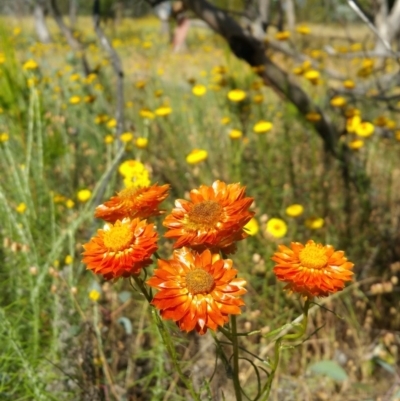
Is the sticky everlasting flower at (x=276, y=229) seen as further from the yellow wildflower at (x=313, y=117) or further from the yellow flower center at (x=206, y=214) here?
the yellow flower center at (x=206, y=214)

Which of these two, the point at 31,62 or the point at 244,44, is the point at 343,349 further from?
the point at 31,62

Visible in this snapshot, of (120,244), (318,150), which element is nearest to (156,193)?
(120,244)

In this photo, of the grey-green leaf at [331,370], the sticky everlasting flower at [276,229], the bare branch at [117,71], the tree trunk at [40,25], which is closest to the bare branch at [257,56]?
the bare branch at [117,71]

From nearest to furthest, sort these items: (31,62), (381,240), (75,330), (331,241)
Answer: (75,330) → (331,241) → (381,240) → (31,62)

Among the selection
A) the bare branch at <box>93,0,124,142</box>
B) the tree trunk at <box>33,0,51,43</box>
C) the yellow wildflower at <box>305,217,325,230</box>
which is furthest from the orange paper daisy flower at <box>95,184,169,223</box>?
the tree trunk at <box>33,0,51,43</box>

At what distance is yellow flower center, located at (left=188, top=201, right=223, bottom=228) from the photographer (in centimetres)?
61

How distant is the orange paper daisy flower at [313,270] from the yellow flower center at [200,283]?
0.31 feet

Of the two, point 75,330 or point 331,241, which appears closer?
point 75,330

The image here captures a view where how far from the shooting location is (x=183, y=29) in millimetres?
2088

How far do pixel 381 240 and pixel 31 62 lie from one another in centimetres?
170

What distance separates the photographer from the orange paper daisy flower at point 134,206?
2.17ft

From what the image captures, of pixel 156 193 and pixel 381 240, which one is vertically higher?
pixel 156 193

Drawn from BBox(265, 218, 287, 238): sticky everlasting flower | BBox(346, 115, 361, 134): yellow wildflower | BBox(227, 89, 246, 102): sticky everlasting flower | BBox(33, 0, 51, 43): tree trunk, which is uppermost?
BBox(227, 89, 246, 102): sticky everlasting flower

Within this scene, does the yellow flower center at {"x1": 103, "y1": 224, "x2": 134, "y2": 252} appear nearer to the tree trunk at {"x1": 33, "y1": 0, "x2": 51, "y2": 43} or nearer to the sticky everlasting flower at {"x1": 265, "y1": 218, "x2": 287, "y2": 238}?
the sticky everlasting flower at {"x1": 265, "y1": 218, "x2": 287, "y2": 238}
